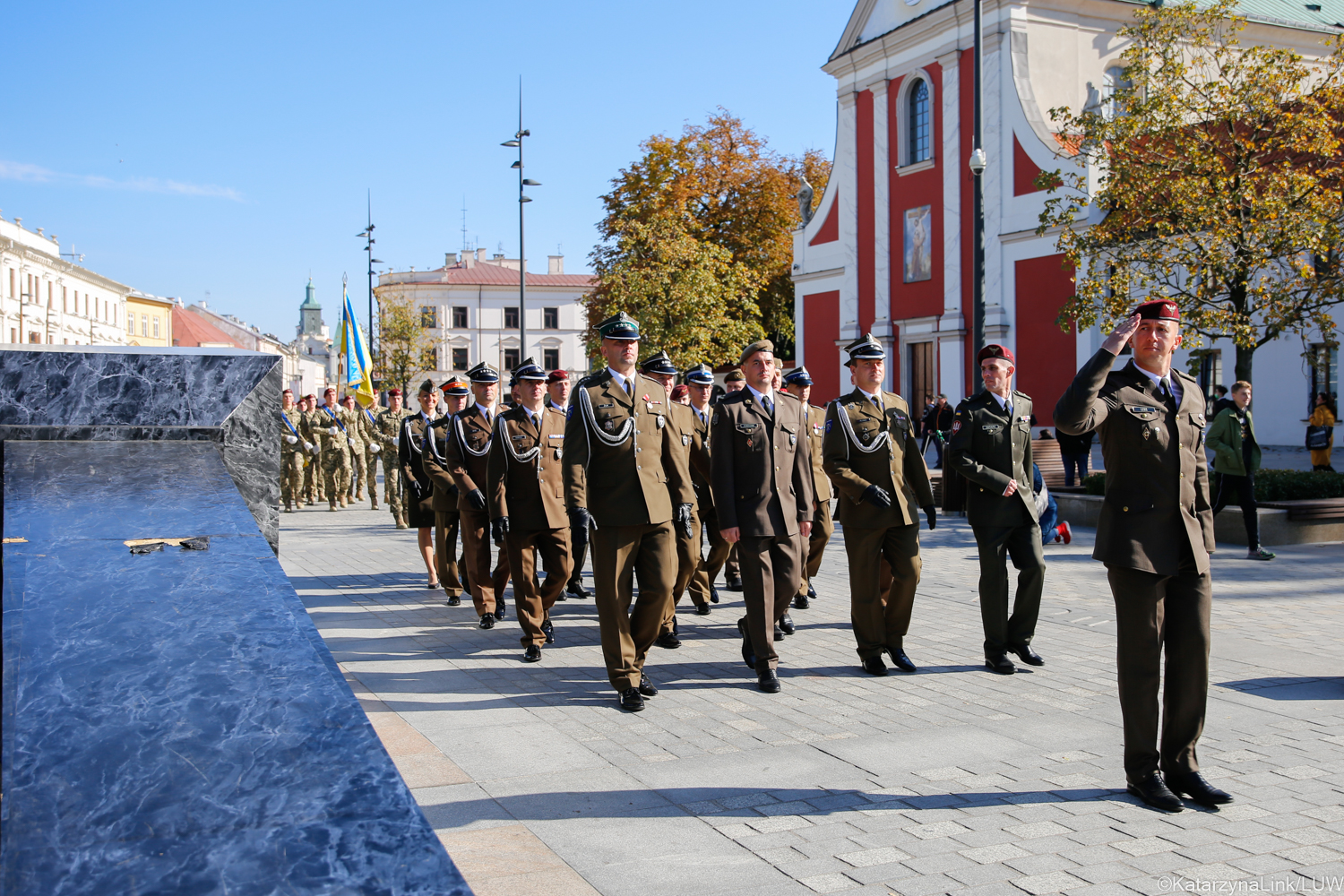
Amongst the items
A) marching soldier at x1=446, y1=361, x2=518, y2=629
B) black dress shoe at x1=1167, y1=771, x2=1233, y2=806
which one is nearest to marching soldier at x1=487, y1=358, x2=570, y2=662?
marching soldier at x1=446, y1=361, x2=518, y2=629

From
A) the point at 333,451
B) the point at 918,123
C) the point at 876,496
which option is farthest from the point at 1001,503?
the point at 918,123

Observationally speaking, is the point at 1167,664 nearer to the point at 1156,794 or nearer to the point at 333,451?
the point at 1156,794

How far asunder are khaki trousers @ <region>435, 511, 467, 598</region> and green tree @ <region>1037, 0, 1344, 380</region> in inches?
437

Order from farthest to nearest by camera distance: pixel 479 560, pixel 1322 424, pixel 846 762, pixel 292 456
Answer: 1. pixel 1322 424
2. pixel 292 456
3. pixel 479 560
4. pixel 846 762

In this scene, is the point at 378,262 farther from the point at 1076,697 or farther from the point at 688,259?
the point at 1076,697

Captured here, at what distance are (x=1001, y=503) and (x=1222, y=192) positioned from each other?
10.8 meters

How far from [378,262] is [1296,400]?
32699 millimetres

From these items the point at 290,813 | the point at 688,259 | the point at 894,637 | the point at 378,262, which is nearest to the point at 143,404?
the point at 290,813

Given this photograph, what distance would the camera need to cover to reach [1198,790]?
4320 mm

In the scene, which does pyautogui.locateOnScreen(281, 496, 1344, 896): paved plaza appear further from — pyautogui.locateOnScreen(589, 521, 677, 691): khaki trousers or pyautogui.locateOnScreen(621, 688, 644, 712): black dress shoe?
pyautogui.locateOnScreen(589, 521, 677, 691): khaki trousers

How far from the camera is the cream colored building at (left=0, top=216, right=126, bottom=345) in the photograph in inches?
2795

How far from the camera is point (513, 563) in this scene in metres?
7.72

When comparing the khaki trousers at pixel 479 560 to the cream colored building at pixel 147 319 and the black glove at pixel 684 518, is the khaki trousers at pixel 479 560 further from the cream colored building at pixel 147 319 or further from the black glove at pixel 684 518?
the cream colored building at pixel 147 319

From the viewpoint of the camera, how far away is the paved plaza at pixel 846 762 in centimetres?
373
